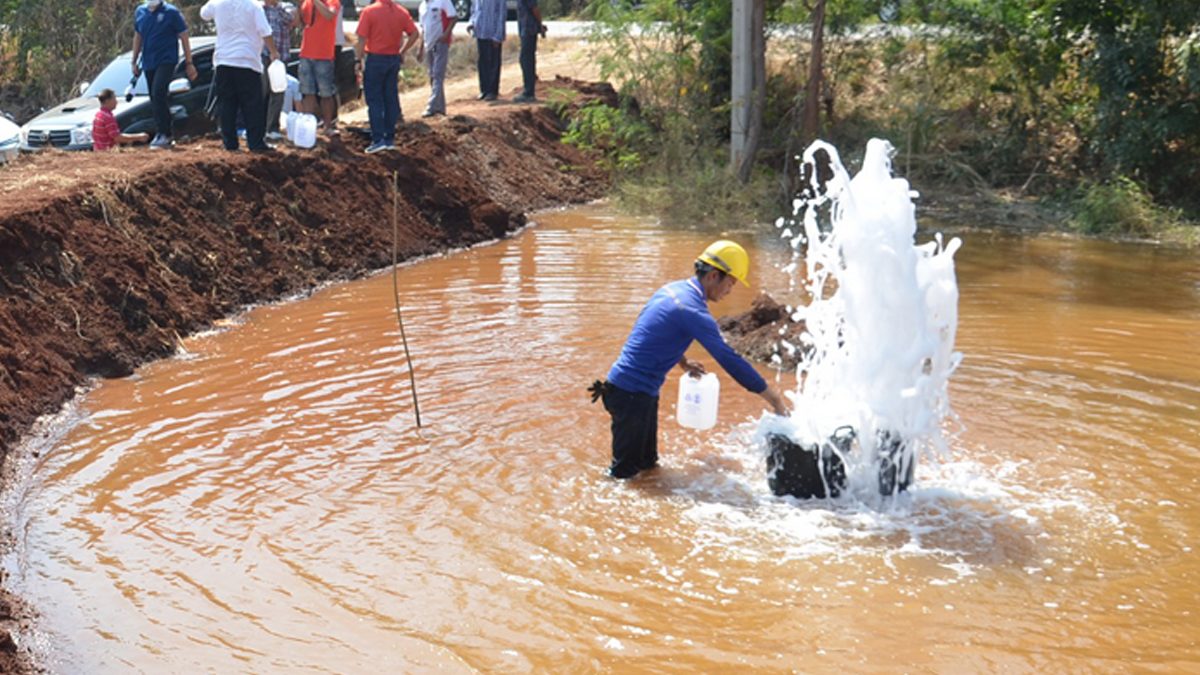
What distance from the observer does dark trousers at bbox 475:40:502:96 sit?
23062 millimetres

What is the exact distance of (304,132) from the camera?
17.2m

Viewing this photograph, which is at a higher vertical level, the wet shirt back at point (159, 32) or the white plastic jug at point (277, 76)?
the wet shirt back at point (159, 32)

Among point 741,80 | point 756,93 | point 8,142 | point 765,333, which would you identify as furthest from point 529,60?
point 765,333

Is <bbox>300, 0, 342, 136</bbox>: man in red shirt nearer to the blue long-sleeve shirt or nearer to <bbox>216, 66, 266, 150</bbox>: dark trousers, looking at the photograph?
<bbox>216, 66, 266, 150</bbox>: dark trousers

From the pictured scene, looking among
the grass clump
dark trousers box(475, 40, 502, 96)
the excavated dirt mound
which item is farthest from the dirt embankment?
the grass clump

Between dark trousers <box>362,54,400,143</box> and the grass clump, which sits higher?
dark trousers <box>362,54,400,143</box>

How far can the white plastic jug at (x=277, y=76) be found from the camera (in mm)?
16906

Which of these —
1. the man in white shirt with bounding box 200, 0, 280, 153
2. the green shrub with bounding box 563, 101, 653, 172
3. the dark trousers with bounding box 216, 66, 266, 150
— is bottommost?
the green shrub with bounding box 563, 101, 653, 172

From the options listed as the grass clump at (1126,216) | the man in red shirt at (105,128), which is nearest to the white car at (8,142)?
the man in red shirt at (105,128)

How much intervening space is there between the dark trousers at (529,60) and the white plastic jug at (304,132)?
6.25 metres

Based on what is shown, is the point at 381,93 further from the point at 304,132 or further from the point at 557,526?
the point at 557,526

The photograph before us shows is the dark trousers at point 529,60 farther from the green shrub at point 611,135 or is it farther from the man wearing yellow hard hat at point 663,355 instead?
the man wearing yellow hard hat at point 663,355

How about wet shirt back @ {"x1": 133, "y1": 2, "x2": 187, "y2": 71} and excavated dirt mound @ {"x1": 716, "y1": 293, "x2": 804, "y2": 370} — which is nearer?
excavated dirt mound @ {"x1": 716, "y1": 293, "x2": 804, "y2": 370}

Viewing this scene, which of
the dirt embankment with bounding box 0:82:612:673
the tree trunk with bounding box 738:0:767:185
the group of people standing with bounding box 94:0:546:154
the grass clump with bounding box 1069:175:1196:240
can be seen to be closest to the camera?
the dirt embankment with bounding box 0:82:612:673
